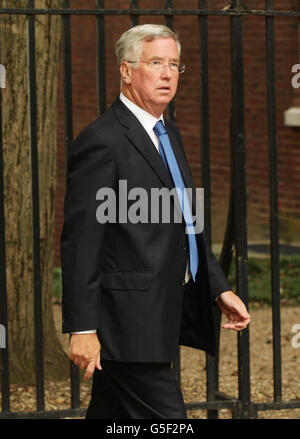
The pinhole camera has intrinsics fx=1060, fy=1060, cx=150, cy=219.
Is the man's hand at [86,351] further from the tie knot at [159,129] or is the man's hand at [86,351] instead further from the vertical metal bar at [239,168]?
the vertical metal bar at [239,168]

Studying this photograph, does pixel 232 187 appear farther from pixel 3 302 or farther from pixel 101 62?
pixel 3 302

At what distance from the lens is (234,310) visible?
422cm

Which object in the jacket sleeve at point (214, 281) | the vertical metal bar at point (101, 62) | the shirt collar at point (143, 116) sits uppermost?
the vertical metal bar at point (101, 62)

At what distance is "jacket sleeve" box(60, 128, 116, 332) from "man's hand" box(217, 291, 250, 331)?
2.01 ft

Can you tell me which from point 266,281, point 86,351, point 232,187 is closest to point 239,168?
point 232,187

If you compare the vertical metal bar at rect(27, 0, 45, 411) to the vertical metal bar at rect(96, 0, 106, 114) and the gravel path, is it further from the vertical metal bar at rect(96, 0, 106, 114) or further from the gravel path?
the gravel path

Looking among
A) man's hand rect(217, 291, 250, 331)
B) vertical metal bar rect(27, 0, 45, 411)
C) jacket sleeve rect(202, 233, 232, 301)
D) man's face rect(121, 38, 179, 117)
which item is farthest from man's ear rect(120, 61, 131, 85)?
vertical metal bar rect(27, 0, 45, 411)

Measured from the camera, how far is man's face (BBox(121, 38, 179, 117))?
3.96 meters

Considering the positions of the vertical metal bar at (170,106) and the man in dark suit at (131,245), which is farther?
the vertical metal bar at (170,106)

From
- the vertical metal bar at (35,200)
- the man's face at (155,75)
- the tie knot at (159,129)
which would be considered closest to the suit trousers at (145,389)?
the tie knot at (159,129)

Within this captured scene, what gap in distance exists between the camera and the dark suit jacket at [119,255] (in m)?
3.87

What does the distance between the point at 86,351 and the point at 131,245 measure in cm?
42

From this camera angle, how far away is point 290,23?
1174 cm

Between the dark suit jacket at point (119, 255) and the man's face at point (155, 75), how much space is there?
11 centimetres
